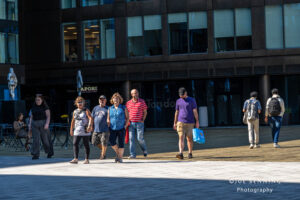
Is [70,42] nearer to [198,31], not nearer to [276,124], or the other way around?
[198,31]

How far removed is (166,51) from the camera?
37.6 m

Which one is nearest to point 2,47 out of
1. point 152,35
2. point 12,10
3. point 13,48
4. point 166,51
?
point 13,48

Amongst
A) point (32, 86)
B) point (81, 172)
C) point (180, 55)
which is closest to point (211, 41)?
point (180, 55)

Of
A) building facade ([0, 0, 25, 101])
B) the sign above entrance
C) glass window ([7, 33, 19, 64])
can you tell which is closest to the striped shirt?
the sign above entrance

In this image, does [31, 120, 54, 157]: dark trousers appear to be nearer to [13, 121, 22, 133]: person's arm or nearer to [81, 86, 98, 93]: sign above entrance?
[13, 121, 22, 133]: person's arm

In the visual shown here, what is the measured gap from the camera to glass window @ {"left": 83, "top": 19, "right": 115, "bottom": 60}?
38.7 m

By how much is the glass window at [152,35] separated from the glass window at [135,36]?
1.11ft

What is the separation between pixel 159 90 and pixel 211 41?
16.8 ft

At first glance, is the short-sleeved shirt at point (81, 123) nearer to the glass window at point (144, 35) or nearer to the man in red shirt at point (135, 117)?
the man in red shirt at point (135, 117)

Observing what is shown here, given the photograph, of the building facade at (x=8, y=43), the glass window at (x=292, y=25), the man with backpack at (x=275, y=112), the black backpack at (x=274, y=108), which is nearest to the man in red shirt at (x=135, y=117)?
the man with backpack at (x=275, y=112)

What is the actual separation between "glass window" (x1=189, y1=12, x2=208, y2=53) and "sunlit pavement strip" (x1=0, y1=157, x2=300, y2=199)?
75.7 ft

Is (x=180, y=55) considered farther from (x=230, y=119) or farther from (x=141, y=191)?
(x=141, y=191)

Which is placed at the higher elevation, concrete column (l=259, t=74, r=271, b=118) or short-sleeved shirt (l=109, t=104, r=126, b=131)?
concrete column (l=259, t=74, r=271, b=118)

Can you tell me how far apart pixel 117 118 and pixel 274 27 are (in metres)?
23.5
